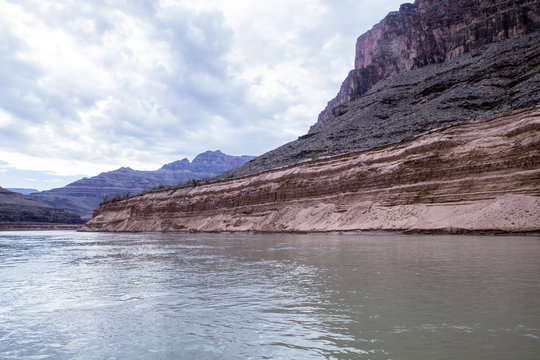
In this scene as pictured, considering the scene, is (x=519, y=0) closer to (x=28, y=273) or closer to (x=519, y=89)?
(x=519, y=89)

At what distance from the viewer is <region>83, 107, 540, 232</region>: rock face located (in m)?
17.8

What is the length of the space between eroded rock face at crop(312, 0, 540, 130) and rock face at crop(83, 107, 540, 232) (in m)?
39.3

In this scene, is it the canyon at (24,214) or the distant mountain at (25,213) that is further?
the distant mountain at (25,213)

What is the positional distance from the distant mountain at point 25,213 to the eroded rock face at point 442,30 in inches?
3554

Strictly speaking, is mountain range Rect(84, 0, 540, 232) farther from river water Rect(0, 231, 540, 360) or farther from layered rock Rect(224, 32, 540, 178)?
river water Rect(0, 231, 540, 360)

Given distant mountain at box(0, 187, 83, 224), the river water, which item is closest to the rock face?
the river water

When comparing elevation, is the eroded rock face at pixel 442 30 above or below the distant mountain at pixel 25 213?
above

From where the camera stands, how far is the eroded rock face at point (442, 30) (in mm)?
50562

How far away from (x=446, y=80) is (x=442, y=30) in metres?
26.1

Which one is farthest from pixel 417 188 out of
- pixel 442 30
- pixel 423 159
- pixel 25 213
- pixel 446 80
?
pixel 25 213

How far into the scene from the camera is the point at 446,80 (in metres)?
47.4

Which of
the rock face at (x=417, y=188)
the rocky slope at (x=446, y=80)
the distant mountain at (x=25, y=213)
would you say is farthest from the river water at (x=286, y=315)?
the distant mountain at (x=25, y=213)

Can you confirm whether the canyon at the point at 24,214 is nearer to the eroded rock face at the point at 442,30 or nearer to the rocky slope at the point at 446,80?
the rocky slope at the point at 446,80

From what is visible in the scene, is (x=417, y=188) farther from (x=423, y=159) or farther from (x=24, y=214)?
(x=24, y=214)
